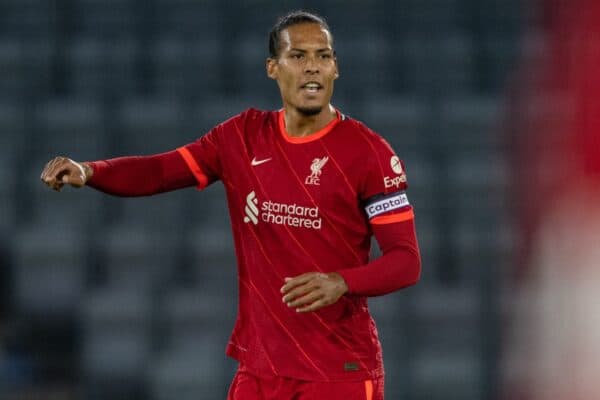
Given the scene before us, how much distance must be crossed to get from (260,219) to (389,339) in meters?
2.30

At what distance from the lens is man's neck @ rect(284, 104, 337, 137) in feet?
8.45

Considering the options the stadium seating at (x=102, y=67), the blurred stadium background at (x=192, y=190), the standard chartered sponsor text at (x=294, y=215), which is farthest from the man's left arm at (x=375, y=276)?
the stadium seating at (x=102, y=67)

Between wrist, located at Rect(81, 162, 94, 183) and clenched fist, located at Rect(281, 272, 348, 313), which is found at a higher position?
wrist, located at Rect(81, 162, 94, 183)

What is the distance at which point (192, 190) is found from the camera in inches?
207

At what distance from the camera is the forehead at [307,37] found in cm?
253

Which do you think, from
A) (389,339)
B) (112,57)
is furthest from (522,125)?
(112,57)

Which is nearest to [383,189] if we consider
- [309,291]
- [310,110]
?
[310,110]

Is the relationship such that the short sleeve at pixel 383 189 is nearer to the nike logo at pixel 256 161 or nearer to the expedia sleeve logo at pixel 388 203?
the expedia sleeve logo at pixel 388 203

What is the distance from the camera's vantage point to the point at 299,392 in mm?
2518

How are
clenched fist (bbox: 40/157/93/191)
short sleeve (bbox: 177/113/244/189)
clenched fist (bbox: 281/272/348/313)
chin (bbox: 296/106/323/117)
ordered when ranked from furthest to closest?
short sleeve (bbox: 177/113/244/189) < chin (bbox: 296/106/323/117) < clenched fist (bbox: 40/157/93/191) < clenched fist (bbox: 281/272/348/313)

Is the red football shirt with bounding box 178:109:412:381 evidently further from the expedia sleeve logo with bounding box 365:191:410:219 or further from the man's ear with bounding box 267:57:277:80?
the man's ear with bounding box 267:57:277:80

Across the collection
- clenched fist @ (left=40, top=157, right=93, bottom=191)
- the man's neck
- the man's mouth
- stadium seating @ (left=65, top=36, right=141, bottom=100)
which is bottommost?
clenched fist @ (left=40, top=157, right=93, bottom=191)

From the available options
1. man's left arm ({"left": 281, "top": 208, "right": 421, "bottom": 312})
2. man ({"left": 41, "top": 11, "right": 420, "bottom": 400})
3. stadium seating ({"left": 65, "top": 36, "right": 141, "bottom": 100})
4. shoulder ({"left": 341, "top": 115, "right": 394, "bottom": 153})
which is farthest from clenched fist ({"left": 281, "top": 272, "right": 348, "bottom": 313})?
stadium seating ({"left": 65, "top": 36, "right": 141, "bottom": 100})

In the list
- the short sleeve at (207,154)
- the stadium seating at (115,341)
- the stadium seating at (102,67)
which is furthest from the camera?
the stadium seating at (102,67)
